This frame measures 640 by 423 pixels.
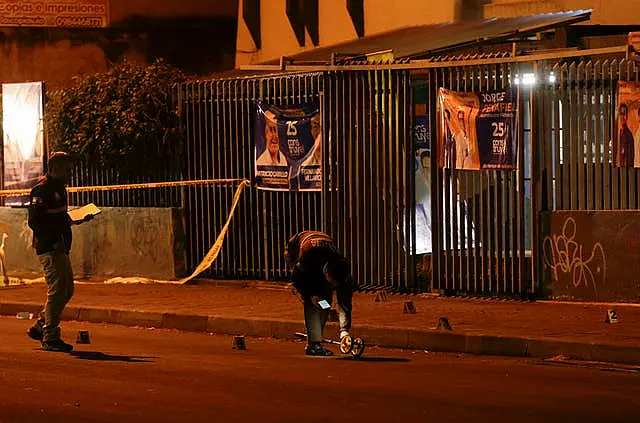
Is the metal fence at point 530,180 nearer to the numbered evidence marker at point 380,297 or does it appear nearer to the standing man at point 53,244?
the numbered evidence marker at point 380,297

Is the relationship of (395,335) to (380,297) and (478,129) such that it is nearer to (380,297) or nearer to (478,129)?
(380,297)

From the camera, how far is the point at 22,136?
2252 centimetres

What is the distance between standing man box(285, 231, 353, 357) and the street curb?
55.1 inches

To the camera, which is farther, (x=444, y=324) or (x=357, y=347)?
(x=444, y=324)

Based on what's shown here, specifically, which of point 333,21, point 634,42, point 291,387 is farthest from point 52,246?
point 333,21

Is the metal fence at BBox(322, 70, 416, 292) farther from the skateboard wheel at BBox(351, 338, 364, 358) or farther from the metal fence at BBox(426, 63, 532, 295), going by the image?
the skateboard wheel at BBox(351, 338, 364, 358)

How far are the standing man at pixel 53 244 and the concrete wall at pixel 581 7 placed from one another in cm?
989

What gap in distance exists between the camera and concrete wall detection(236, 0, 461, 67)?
23656mm

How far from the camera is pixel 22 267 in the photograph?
2233cm

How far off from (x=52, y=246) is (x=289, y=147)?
594cm

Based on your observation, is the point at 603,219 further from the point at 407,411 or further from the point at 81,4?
the point at 81,4

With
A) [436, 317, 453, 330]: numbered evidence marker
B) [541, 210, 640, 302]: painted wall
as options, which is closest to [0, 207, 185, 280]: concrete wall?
[541, 210, 640, 302]: painted wall

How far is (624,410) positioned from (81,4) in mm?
23796

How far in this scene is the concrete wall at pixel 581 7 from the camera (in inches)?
817
